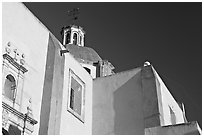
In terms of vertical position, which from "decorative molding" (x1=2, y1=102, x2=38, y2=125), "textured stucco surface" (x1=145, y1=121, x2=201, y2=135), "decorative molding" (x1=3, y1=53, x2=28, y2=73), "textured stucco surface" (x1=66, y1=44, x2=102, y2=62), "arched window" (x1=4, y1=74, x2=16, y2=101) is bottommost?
"textured stucco surface" (x1=145, y1=121, x2=201, y2=135)

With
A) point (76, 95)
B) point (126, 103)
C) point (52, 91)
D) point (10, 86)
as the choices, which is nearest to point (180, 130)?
point (126, 103)

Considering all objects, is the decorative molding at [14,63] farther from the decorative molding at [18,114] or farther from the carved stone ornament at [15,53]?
the decorative molding at [18,114]

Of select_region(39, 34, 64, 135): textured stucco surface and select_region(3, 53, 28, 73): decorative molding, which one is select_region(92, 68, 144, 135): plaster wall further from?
select_region(3, 53, 28, 73): decorative molding

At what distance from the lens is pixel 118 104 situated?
46.1ft

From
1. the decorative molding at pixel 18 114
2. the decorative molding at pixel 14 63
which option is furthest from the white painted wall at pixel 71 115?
the decorative molding at pixel 14 63

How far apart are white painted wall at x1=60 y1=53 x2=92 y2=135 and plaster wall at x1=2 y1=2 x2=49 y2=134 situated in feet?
2.86

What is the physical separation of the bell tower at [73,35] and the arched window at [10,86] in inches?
619

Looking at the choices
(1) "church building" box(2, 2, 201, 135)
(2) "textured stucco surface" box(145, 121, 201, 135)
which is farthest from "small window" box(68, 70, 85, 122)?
(2) "textured stucco surface" box(145, 121, 201, 135)

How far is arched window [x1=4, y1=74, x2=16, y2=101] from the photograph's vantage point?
11.1m

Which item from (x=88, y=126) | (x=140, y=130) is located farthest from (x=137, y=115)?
(x=88, y=126)

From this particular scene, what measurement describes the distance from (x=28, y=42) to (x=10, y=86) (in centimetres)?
164

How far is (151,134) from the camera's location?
37.9 ft

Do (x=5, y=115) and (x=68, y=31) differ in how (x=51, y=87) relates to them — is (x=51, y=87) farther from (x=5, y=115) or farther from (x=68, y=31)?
(x=68, y=31)

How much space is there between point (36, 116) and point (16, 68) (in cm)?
155
